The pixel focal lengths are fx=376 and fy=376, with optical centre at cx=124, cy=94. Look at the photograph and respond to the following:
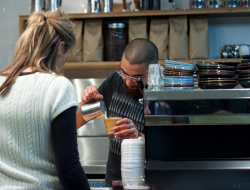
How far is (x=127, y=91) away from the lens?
6.36 feet

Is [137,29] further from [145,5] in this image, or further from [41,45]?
[41,45]

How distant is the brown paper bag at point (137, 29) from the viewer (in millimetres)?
3119

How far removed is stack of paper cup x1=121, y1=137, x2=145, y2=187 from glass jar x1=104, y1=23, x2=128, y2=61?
1.91m

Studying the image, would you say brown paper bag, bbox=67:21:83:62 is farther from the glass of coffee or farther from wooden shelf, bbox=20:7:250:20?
the glass of coffee

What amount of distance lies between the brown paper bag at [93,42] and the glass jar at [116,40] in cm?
7

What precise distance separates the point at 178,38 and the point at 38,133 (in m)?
2.13

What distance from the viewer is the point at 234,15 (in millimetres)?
3271

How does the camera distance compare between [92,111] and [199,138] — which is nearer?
[199,138]

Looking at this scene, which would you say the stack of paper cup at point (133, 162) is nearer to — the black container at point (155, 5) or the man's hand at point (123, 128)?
the man's hand at point (123, 128)

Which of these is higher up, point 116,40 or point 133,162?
point 116,40

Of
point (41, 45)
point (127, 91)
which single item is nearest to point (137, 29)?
point (127, 91)

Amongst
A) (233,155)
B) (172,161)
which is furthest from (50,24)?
(233,155)

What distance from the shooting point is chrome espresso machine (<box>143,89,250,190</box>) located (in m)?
1.14

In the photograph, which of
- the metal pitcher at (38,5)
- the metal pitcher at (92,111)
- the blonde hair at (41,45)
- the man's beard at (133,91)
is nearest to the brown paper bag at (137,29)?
the metal pitcher at (38,5)
